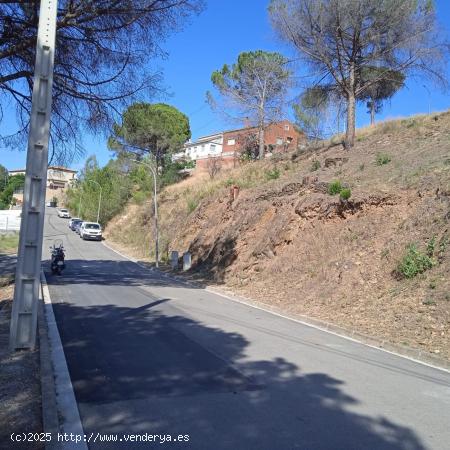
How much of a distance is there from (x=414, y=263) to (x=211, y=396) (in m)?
8.87

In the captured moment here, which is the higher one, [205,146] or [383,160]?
[205,146]

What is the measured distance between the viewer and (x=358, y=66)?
90.8 feet

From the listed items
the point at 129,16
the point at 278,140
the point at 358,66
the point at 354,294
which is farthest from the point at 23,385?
the point at 278,140

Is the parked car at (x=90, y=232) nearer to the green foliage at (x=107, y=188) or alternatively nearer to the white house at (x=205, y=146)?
the green foliage at (x=107, y=188)

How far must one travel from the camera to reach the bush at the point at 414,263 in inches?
506

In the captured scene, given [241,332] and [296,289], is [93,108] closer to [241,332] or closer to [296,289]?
[241,332]

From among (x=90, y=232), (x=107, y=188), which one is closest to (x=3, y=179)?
(x=107, y=188)

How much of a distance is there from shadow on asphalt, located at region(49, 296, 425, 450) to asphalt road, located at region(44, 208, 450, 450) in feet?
0.04

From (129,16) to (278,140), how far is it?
52570 mm

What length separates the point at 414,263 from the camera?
13016 mm

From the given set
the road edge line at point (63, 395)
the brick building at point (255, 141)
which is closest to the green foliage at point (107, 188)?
the brick building at point (255, 141)

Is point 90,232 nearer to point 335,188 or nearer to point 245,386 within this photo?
point 335,188

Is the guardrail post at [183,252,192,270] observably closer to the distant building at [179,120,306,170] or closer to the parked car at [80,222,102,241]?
the distant building at [179,120,306,170]

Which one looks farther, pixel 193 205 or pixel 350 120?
pixel 193 205
